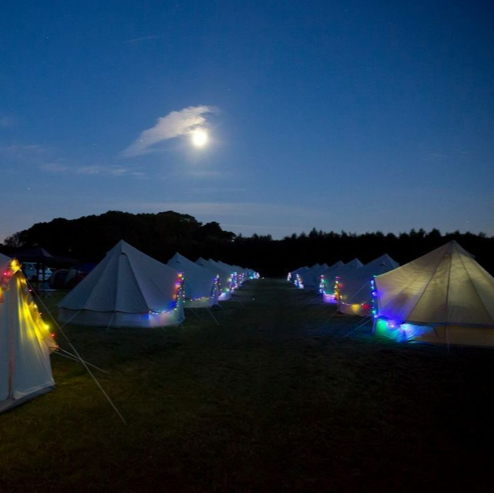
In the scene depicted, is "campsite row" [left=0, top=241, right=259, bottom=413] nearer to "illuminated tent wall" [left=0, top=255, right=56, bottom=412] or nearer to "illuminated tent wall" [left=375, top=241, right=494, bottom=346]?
"illuminated tent wall" [left=0, top=255, right=56, bottom=412]

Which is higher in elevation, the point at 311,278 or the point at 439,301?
the point at 439,301

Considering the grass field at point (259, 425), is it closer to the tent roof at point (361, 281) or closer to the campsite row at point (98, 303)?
the campsite row at point (98, 303)

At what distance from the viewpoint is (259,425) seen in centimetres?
563

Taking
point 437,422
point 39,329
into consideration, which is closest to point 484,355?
point 437,422

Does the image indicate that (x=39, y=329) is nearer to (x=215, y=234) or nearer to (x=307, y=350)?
(x=307, y=350)

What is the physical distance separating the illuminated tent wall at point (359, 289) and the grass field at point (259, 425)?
7919 mm

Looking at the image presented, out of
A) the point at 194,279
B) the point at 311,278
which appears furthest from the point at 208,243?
the point at 194,279

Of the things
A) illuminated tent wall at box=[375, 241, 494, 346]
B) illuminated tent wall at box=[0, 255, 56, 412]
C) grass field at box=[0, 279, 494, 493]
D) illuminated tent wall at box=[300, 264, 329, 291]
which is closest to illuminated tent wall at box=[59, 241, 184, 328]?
grass field at box=[0, 279, 494, 493]

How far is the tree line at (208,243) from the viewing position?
53.1m

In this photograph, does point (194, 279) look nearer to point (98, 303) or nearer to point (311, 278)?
point (98, 303)

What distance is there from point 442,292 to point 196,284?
1151 cm

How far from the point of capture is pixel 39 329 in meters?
7.20

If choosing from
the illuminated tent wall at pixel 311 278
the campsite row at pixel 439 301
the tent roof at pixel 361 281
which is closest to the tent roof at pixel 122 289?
the campsite row at pixel 439 301

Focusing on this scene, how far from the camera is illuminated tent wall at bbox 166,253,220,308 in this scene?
1998 centimetres
